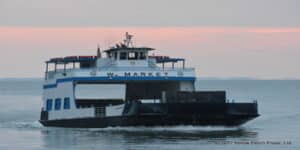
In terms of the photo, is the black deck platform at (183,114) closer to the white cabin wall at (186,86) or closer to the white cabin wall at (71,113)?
the white cabin wall at (71,113)

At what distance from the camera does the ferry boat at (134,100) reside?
181 feet

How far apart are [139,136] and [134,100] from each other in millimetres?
4297

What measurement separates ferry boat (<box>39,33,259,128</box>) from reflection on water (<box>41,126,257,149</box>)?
1.30ft

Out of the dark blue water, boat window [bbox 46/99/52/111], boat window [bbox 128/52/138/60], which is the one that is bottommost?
the dark blue water

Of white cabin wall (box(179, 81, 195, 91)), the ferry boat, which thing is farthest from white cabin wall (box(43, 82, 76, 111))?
white cabin wall (box(179, 81, 195, 91))

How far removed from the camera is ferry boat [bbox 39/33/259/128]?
181ft

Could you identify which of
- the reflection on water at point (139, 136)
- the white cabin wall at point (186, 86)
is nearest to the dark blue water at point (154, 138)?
the reflection on water at point (139, 136)

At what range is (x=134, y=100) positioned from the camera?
57719mm

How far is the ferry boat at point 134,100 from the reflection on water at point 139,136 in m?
0.40

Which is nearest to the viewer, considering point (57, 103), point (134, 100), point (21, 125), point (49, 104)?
point (134, 100)

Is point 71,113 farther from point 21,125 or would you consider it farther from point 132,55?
point 21,125

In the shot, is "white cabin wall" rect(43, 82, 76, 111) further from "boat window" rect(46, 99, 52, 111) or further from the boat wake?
the boat wake

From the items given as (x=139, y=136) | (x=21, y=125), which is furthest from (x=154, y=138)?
(x=21, y=125)

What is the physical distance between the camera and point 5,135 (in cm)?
5731
